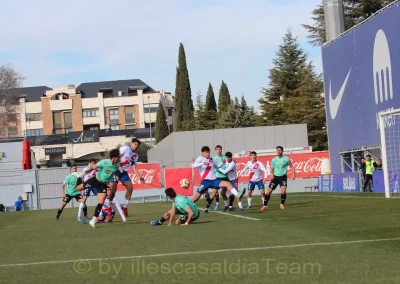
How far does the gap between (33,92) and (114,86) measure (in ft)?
52.6

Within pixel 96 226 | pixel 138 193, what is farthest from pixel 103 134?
pixel 96 226

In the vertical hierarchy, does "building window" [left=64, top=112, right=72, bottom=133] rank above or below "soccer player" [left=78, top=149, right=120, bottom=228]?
above

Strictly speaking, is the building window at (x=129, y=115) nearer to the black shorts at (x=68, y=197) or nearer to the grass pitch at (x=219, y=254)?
the black shorts at (x=68, y=197)

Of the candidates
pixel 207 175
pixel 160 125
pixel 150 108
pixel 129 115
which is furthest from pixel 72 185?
pixel 129 115

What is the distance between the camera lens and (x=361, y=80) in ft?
120

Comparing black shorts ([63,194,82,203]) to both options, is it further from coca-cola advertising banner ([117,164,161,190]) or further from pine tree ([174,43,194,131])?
pine tree ([174,43,194,131])

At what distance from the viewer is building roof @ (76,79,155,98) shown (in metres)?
132

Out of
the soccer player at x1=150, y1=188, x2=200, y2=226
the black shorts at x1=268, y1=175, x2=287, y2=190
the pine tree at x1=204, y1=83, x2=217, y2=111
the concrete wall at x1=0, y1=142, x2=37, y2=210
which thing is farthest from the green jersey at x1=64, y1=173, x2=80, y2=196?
the pine tree at x1=204, y1=83, x2=217, y2=111

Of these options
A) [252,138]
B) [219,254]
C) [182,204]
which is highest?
[252,138]

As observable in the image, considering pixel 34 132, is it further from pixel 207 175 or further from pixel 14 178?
pixel 207 175

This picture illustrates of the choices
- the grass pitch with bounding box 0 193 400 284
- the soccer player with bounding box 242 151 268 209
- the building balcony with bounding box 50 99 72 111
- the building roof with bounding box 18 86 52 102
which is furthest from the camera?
the building roof with bounding box 18 86 52 102

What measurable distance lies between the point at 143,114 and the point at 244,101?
47.7 m

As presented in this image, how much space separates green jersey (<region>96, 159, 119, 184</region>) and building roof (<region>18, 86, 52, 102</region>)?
117 m

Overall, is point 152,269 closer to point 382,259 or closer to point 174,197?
point 382,259
